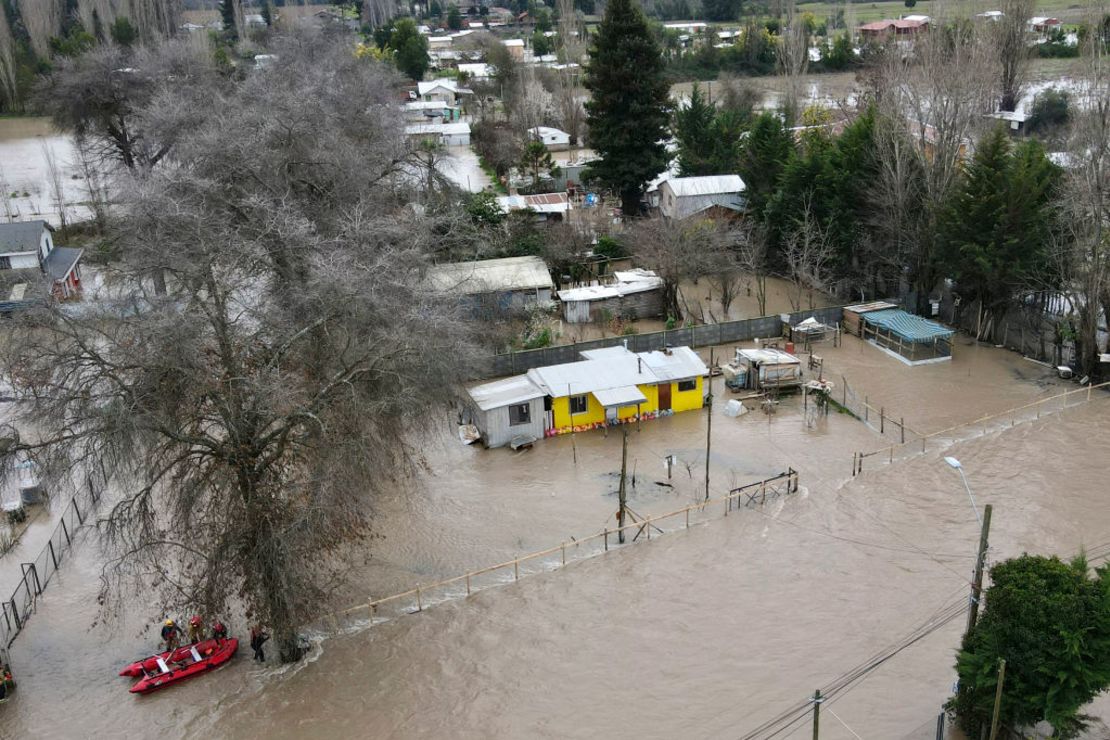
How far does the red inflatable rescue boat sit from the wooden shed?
916 inches

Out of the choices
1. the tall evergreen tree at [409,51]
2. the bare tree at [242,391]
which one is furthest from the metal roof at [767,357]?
the tall evergreen tree at [409,51]

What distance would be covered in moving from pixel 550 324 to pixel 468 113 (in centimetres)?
4262

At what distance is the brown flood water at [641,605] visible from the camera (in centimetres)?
1614

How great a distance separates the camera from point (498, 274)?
1358 inches

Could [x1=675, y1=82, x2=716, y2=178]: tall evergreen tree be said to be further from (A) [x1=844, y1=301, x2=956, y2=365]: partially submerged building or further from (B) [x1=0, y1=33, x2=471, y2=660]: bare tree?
(B) [x1=0, y1=33, x2=471, y2=660]: bare tree

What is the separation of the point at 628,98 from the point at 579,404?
20.9m

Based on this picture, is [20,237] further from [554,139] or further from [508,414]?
[554,139]

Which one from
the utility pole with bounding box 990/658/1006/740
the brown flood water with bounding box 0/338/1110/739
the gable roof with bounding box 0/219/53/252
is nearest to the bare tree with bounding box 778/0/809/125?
the brown flood water with bounding box 0/338/1110/739

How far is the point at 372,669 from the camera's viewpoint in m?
17.4

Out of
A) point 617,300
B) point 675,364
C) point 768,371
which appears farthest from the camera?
point 617,300

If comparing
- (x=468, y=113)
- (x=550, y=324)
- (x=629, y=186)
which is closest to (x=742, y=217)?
(x=629, y=186)

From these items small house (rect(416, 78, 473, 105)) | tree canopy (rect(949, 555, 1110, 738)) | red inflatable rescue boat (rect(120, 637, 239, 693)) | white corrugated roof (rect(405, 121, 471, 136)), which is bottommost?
red inflatable rescue boat (rect(120, 637, 239, 693))

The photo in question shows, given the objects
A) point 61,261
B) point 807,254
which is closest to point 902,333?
point 807,254

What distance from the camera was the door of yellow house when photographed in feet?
89.4
